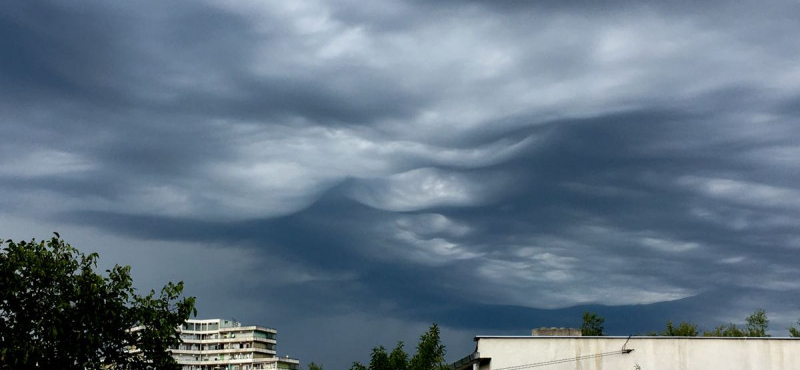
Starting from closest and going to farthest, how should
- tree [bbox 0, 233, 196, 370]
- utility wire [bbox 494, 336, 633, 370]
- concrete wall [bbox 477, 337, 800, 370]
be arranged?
tree [bbox 0, 233, 196, 370] → concrete wall [bbox 477, 337, 800, 370] → utility wire [bbox 494, 336, 633, 370]

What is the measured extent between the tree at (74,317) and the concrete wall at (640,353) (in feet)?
59.2

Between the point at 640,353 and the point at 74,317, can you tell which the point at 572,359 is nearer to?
the point at 640,353

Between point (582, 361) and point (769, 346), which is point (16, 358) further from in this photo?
point (769, 346)

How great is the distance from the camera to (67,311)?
30.7 metres

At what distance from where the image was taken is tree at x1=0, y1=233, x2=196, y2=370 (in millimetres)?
29766

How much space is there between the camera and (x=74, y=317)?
101 feet

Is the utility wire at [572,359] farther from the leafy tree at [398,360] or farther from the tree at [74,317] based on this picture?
the tree at [74,317]

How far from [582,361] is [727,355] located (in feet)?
22.6

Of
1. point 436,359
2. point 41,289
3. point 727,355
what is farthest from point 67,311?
point 727,355

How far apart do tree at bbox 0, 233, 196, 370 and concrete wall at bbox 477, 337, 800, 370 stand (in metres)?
18.1

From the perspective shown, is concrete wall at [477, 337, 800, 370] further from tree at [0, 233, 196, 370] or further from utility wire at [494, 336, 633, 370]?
tree at [0, 233, 196, 370]

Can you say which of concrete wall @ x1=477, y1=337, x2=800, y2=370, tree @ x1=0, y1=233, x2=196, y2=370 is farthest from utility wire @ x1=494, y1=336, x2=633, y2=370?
tree @ x1=0, y1=233, x2=196, y2=370

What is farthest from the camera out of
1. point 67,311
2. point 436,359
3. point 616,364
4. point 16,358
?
point 616,364

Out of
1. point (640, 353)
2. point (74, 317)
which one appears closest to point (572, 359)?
point (640, 353)
